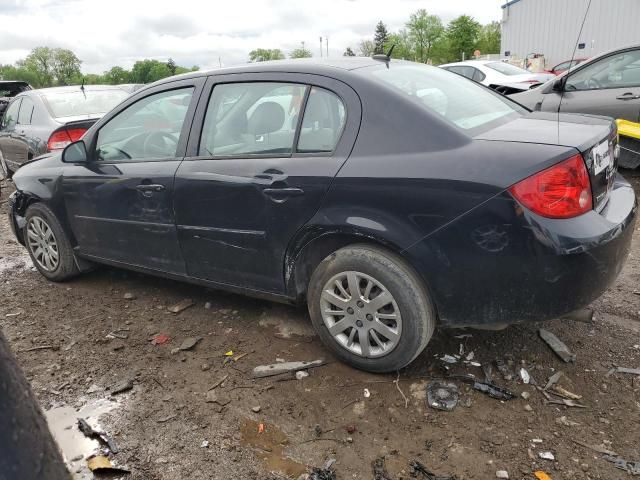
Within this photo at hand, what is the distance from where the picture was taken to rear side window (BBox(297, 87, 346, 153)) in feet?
9.56

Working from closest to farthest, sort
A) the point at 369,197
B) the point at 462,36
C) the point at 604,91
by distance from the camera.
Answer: the point at 369,197
the point at 604,91
the point at 462,36

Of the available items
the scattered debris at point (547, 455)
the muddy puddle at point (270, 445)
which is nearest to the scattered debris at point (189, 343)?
the muddy puddle at point (270, 445)

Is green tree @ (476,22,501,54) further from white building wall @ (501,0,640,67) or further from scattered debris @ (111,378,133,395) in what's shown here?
scattered debris @ (111,378,133,395)

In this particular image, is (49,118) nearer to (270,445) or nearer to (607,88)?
(270,445)

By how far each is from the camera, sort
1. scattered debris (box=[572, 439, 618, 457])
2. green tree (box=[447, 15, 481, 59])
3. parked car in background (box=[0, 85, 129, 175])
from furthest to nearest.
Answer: green tree (box=[447, 15, 481, 59])
parked car in background (box=[0, 85, 129, 175])
scattered debris (box=[572, 439, 618, 457])

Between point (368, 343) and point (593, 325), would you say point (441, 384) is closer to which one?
point (368, 343)

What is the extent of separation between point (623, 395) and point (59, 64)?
11799 cm

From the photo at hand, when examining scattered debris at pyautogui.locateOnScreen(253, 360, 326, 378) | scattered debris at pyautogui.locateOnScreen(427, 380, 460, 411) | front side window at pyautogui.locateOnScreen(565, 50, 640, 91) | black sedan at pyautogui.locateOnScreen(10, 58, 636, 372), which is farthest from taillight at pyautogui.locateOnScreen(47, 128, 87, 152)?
front side window at pyautogui.locateOnScreen(565, 50, 640, 91)

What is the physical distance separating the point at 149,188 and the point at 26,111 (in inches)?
236

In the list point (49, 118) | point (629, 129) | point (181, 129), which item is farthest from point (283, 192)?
point (49, 118)

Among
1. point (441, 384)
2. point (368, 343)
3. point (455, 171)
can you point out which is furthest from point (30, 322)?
point (455, 171)

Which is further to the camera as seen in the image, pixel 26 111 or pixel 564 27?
pixel 564 27

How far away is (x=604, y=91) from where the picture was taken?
6582 mm

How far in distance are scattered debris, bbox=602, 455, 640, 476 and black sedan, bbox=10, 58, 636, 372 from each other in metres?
0.68
